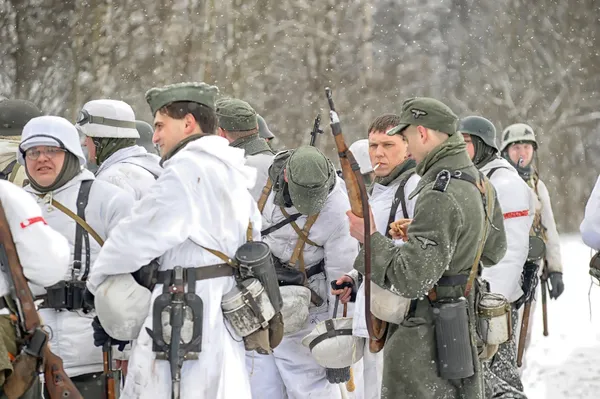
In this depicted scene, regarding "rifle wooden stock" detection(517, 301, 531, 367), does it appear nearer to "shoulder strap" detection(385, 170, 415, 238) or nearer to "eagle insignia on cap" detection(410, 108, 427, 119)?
"shoulder strap" detection(385, 170, 415, 238)

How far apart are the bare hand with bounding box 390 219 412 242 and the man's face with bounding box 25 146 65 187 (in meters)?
1.71

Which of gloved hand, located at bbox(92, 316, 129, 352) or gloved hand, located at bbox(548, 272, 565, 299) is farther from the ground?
gloved hand, located at bbox(92, 316, 129, 352)

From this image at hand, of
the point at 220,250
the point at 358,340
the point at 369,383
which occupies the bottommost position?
the point at 369,383

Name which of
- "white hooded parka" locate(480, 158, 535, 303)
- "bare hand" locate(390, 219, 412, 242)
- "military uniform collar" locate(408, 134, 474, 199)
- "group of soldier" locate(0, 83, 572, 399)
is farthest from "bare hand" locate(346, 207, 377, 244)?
"white hooded parka" locate(480, 158, 535, 303)

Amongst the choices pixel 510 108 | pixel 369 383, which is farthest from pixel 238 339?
pixel 510 108

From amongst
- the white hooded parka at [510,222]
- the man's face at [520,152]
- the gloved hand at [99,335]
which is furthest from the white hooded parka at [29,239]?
the man's face at [520,152]

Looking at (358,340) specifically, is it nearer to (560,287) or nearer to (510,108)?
(560,287)

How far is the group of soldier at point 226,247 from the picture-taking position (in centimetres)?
469

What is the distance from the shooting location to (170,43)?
1770 cm

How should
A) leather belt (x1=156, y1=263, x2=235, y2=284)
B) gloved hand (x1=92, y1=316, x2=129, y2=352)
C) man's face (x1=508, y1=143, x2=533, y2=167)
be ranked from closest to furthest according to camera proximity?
1. leather belt (x1=156, y1=263, x2=235, y2=284)
2. gloved hand (x1=92, y1=316, x2=129, y2=352)
3. man's face (x1=508, y1=143, x2=533, y2=167)

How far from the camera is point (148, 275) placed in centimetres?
475

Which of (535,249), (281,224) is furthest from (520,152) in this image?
(281,224)

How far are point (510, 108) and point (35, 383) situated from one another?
48.8ft

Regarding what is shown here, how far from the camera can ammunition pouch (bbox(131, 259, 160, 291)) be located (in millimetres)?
4758
